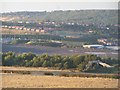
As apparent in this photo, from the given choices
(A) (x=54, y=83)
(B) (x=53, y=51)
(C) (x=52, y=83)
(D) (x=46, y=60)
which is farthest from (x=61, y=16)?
(C) (x=52, y=83)

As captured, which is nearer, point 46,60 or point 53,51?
point 46,60

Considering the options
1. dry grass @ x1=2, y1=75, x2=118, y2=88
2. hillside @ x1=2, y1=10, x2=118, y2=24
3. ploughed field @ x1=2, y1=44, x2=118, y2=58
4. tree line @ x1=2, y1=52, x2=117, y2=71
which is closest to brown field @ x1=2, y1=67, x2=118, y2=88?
dry grass @ x1=2, y1=75, x2=118, y2=88

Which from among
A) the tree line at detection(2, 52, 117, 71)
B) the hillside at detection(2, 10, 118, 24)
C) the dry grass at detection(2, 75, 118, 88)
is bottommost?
the tree line at detection(2, 52, 117, 71)

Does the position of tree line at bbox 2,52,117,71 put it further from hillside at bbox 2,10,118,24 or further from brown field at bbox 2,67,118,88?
hillside at bbox 2,10,118,24

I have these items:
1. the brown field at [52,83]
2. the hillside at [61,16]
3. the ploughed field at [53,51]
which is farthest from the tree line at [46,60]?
the hillside at [61,16]

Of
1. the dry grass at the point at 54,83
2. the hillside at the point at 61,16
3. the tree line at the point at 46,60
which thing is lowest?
the tree line at the point at 46,60

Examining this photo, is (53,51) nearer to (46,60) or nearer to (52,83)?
(46,60)

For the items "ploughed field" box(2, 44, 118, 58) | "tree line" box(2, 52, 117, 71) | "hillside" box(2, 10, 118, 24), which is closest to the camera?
"tree line" box(2, 52, 117, 71)

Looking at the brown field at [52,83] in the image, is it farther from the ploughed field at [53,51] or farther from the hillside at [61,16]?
the hillside at [61,16]

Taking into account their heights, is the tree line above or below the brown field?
below

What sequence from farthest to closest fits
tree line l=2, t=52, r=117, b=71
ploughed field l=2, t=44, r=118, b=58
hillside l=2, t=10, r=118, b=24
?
1. hillside l=2, t=10, r=118, b=24
2. ploughed field l=2, t=44, r=118, b=58
3. tree line l=2, t=52, r=117, b=71

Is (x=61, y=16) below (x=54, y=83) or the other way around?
the other way around
